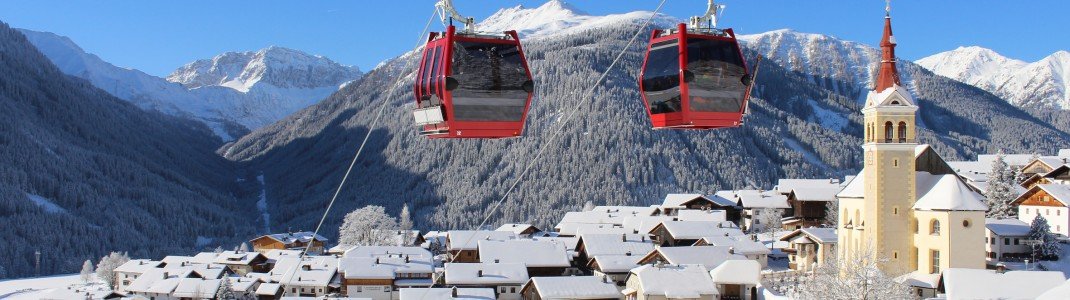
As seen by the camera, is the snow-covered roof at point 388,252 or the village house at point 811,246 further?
the snow-covered roof at point 388,252

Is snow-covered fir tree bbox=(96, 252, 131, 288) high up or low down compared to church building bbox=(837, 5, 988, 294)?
down

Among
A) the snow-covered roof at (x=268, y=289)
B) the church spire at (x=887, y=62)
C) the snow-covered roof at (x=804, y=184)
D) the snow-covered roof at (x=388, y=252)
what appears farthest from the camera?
the snow-covered roof at (x=804, y=184)

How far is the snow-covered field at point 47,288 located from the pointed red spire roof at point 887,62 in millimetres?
57674

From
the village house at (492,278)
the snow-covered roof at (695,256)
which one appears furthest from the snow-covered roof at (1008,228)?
the village house at (492,278)

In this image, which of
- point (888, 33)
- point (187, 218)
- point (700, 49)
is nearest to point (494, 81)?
point (700, 49)

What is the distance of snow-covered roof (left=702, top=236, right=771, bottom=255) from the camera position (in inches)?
2458

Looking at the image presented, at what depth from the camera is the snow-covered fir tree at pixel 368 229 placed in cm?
9456

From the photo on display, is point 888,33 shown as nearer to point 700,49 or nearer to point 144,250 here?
point 700,49

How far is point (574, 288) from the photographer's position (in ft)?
171

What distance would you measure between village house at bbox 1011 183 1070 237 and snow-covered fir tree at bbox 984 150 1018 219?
1369 millimetres

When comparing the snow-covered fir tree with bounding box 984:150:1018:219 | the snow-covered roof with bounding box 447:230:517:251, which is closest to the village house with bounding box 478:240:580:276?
the snow-covered roof with bounding box 447:230:517:251

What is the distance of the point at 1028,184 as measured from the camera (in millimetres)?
75812

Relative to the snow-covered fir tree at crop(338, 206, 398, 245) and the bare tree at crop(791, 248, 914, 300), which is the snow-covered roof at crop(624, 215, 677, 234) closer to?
the snow-covered fir tree at crop(338, 206, 398, 245)

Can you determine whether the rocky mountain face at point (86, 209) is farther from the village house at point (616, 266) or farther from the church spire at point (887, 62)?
the church spire at point (887, 62)
